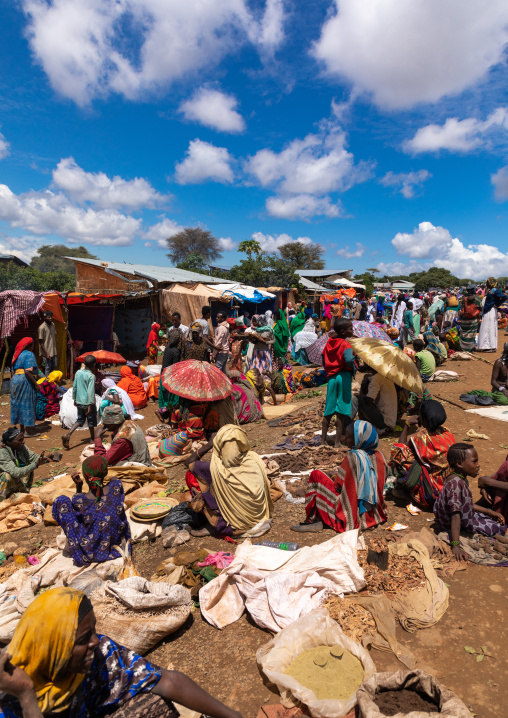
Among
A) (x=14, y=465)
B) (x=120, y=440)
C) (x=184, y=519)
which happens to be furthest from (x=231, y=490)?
(x=14, y=465)

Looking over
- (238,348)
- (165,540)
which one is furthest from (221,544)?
(238,348)

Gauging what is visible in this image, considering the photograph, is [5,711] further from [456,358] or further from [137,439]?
[456,358]

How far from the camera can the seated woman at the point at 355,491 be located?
13.6ft

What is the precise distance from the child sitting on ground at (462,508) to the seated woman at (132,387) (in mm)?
7000

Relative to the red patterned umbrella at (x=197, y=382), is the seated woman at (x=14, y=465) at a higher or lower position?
lower

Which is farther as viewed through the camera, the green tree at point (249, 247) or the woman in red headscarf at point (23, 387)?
the green tree at point (249, 247)

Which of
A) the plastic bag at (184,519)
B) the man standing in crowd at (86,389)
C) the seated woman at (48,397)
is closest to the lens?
the plastic bag at (184,519)

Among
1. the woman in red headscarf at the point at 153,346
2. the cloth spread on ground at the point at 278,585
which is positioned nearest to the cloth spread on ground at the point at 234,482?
the cloth spread on ground at the point at 278,585

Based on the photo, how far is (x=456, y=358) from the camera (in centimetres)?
1242

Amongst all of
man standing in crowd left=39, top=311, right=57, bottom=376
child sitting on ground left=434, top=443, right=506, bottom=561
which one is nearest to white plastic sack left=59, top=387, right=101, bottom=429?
man standing in crowd left=39, top=311, right=57, bottom=376

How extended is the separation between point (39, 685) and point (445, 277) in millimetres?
80934

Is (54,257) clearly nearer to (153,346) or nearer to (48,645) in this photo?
(153,346)

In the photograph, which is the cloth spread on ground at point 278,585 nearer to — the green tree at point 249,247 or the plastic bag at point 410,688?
the plastic bag at point 410,688

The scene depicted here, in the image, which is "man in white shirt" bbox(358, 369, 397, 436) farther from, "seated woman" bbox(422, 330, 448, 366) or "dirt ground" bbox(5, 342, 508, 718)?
"seated woman" bbox(422, 330, 448, 366)
